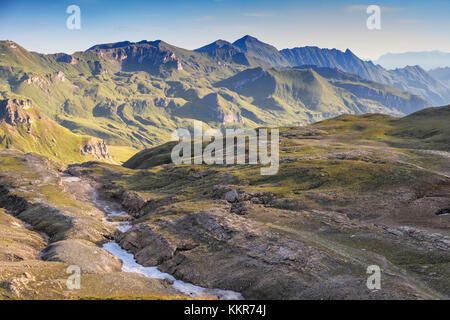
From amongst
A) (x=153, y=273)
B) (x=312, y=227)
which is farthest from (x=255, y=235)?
(x=153, y=273)

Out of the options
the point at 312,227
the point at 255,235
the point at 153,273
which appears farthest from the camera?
the point at 312,227

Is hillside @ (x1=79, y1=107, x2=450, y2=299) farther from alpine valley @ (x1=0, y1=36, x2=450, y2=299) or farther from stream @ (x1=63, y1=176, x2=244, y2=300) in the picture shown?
stream @ (x1=63, y1=176, x2=244, y2=300)

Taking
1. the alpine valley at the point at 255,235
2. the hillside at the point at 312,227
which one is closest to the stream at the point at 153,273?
the alpine valley at the point at 255,235

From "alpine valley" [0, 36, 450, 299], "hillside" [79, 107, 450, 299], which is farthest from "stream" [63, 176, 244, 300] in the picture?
"hillside" [79, 107, 450, 299]

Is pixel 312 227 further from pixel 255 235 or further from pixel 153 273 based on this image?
pixel 153 273

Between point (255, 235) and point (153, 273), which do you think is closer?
point (153, 273)

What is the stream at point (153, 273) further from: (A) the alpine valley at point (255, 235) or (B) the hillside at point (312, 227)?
(B) the hillside at point (312, 227)

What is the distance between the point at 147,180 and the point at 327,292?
13654cm

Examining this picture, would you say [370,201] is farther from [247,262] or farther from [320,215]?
[247,262]

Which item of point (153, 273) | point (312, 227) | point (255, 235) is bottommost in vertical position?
point (153, 273)

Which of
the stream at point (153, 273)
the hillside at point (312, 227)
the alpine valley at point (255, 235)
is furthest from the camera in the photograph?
the stream at point (153, 273)

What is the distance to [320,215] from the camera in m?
91.4
